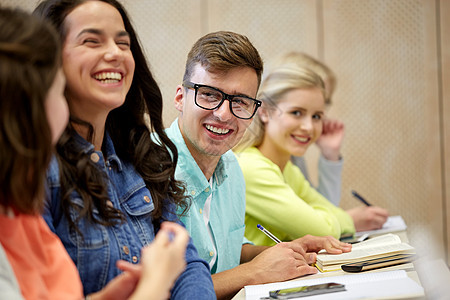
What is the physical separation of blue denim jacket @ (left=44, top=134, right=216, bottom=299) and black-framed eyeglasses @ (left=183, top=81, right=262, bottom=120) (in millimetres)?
338

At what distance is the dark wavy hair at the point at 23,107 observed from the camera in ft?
2.37

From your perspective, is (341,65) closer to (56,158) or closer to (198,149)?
(198,149)

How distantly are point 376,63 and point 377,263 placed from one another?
248 cm

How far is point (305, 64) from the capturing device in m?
2.18

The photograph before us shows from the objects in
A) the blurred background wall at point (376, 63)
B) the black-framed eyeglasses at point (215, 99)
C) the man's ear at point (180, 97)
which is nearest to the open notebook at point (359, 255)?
the black-framed eyeglasses at point (215, 99)

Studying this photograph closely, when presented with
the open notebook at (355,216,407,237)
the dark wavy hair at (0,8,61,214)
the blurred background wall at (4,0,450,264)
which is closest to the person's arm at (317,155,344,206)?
the open notebook at (355,216,407,237)

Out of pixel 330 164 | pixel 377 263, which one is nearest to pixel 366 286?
pixel 377 263

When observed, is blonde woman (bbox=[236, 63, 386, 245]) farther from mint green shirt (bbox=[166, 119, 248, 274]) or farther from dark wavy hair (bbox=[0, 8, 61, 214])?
dark wavy hair (bbox=[0, 8, 61, 214])

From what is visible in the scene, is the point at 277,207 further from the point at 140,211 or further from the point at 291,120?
the point at 140,211

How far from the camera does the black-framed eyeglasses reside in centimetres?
148

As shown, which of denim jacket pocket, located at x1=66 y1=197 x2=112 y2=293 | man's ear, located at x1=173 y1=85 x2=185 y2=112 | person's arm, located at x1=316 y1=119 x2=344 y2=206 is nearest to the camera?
denim jacket pocket, located at x1=66 y1=197 x2=112 y2=293

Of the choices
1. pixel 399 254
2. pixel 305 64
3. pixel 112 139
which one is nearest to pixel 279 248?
pixel 399 254

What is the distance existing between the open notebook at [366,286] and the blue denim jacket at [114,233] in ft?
0.48

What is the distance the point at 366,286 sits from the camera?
45.0 inches
